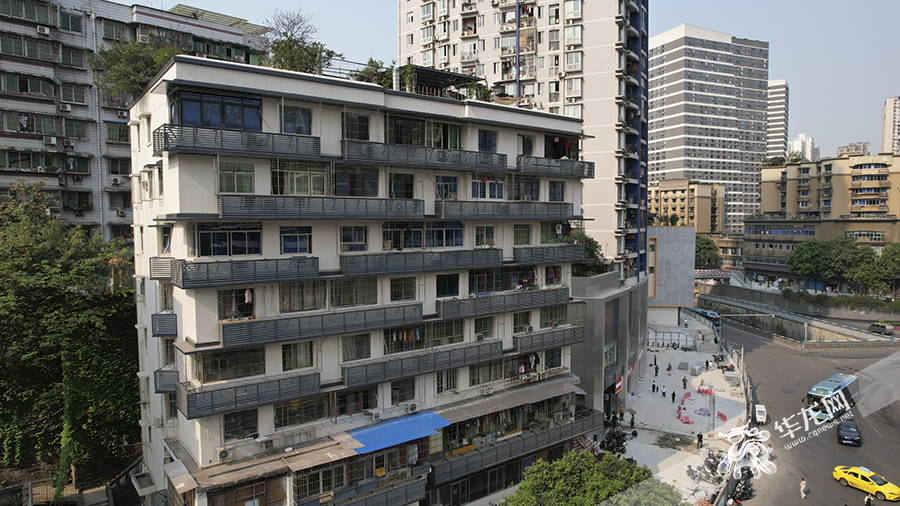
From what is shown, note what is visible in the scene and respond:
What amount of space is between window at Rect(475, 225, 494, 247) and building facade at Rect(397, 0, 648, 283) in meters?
27.3

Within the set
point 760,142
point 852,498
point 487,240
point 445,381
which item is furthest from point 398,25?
point 760,142

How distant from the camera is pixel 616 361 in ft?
161

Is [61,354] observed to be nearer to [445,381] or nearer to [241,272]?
[241,272]

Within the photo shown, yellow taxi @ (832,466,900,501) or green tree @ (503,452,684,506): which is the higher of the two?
green tree @ (503,452,684,506)

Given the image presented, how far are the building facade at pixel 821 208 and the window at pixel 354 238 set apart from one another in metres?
111

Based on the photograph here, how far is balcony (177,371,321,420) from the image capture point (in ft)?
75.4

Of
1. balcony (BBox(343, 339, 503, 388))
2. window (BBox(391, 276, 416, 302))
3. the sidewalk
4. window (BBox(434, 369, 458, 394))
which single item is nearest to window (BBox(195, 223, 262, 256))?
balcony (BBox(343, 339, 503, 388))

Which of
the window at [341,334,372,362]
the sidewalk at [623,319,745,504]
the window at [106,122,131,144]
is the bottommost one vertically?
the sidewalk at [623,319,745,504]

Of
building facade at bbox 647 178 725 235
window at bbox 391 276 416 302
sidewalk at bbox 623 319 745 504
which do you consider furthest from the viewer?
building facade at bbox 647 178 725 235

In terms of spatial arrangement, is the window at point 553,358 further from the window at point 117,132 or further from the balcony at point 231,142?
the window at point 117,132

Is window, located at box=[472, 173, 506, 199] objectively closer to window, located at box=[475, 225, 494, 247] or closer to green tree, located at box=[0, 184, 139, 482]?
window, located at box=[475, 225, 494, 247]

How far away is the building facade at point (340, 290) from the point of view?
2392 centimetres

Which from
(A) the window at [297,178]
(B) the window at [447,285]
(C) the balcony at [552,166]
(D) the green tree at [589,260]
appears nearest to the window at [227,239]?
(A) the window at [297,178]

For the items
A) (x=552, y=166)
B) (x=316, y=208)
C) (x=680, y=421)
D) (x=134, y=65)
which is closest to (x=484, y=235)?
(x=552, y=166)
